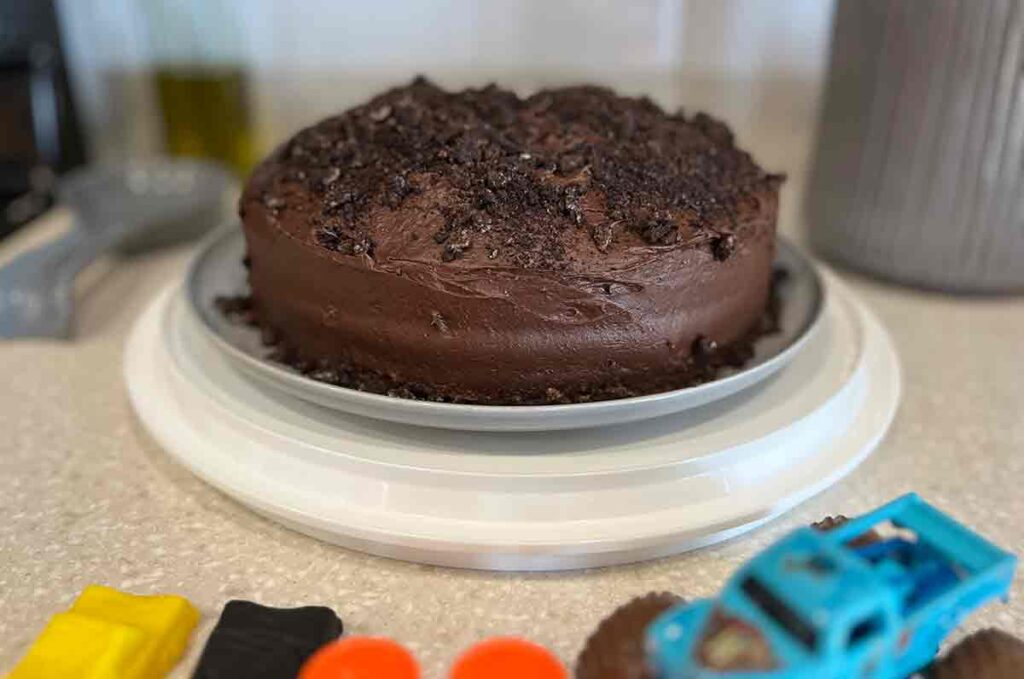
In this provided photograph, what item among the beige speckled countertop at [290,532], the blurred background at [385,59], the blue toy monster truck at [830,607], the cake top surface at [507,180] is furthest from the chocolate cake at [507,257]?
the blurred background at [385,59]

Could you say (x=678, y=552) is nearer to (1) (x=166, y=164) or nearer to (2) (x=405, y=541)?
(2) (x=405, y=541)

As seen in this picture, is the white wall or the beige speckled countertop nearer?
the beige speckled countertop

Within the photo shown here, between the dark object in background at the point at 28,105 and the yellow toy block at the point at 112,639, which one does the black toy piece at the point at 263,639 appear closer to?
the yellow toy block at the point at 112,639

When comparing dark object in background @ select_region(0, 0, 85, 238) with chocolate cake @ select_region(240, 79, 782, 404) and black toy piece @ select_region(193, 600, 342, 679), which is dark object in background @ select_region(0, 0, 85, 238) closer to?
chocolate cake @ select_region(240, 79, 782, 404)

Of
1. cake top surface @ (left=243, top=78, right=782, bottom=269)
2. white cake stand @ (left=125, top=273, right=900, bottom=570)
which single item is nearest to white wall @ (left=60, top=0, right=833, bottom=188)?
cake top surface @ (left=243, top=78, right=782, bottom=269)

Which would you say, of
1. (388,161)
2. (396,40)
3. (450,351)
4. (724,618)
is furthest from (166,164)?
(724,618)
